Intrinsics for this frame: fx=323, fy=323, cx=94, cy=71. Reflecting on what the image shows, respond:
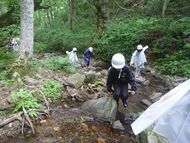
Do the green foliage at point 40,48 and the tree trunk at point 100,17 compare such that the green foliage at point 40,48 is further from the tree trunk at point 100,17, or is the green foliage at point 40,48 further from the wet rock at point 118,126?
the wet rock at point 118,126

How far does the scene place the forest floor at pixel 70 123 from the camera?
7.60 meters

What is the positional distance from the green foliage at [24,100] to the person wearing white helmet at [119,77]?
210cm

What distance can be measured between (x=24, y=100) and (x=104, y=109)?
2210 mm

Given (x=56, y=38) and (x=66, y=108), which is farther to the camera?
(x=56, y=38)

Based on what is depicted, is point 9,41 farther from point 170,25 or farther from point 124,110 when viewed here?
point 124,110

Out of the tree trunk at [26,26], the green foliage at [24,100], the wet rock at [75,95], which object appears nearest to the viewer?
the green foliage at [24,100]

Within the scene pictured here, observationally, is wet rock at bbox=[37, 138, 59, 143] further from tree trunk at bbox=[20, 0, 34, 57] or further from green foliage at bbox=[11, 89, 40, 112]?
tree trunk at bbox=[20, 0, 34, 57]

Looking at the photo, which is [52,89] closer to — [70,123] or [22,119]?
[70,123]

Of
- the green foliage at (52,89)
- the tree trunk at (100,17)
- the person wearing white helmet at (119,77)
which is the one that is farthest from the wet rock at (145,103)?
the tree trunk at (100,17)

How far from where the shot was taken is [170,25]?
17891 millimetres

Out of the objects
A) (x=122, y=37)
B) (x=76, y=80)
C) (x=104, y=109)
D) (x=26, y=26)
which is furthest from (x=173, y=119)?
(x=122, y=37)

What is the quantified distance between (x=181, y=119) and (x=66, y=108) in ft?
23.1

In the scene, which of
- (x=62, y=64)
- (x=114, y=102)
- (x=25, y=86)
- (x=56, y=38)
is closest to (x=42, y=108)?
(x=25, y=86)

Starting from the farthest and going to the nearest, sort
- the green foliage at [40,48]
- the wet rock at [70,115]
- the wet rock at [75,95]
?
the green foliage at [40,48], the wet rock at [75,95], the wet rock at [70,115]
